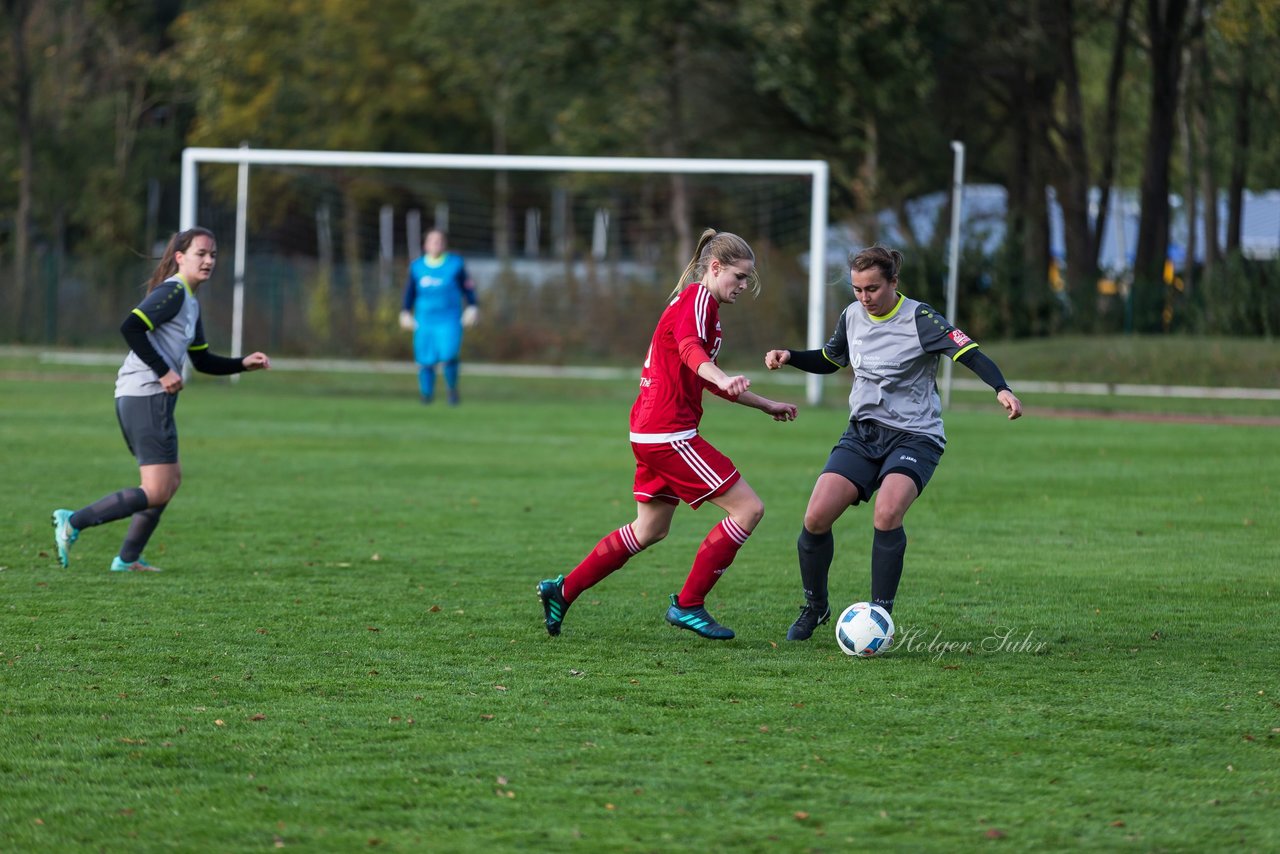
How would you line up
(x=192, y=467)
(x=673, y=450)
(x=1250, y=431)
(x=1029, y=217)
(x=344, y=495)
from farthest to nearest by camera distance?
(x=1029, y=217) → (x=1250, y=431) → (x=192, y=467) → (x=344, y=495) → (x=673, y=450)

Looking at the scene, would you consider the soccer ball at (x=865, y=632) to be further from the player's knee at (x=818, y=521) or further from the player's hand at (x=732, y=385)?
the player's hand at (x=732, y=385)

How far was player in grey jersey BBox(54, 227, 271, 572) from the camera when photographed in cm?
807

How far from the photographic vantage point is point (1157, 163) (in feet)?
94.5

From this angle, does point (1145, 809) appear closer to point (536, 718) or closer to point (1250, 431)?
point (536, 718)

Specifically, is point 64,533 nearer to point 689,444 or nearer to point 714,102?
point 689,444

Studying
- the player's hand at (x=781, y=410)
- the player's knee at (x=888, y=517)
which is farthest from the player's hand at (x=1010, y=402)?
the player's hand at (x=781, y=410)

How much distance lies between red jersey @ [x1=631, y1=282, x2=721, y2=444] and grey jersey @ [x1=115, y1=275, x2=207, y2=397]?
2.66 metres

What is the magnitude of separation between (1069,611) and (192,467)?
8016 mm

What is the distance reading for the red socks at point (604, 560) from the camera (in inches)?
271

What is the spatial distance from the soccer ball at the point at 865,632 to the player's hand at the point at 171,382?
3425mm

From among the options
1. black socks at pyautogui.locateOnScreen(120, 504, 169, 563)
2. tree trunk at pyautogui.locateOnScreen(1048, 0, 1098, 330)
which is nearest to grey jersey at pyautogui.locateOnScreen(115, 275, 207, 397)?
black socks at pyautogui.locateOnScreen(120, 504, 169, 563)

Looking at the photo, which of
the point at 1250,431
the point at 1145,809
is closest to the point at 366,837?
the point at 1145,809

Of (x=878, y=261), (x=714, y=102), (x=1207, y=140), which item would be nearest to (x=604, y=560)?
(x=878, y=261)

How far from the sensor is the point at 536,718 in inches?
215
